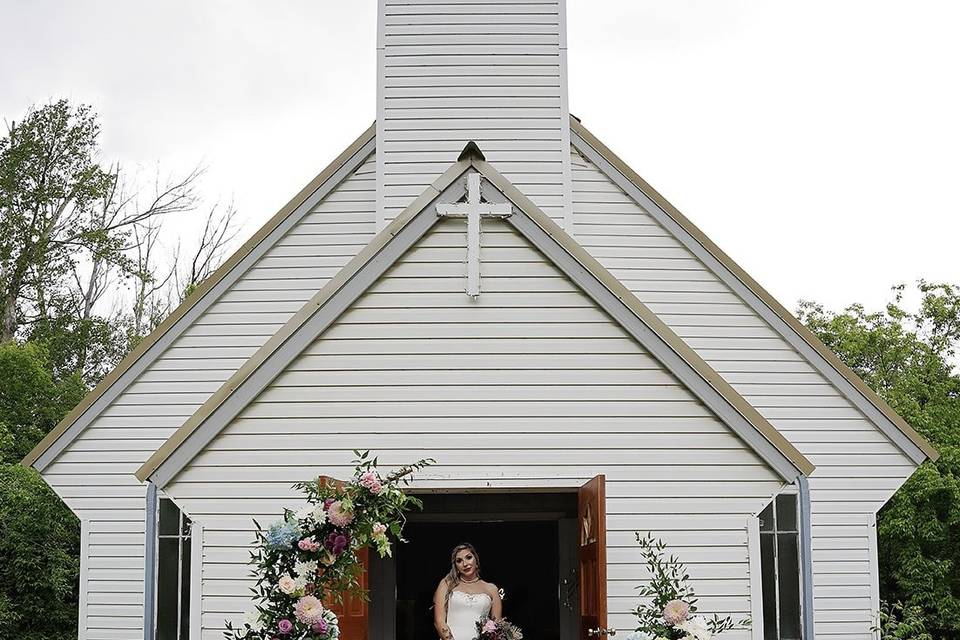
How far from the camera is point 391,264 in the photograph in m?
10.1

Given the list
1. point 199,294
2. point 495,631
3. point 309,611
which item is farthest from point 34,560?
point 309,611

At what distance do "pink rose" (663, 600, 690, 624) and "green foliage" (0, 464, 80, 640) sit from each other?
13295mm

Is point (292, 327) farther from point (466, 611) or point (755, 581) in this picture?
point (755, 581)

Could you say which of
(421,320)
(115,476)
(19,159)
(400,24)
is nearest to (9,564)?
(115,476)

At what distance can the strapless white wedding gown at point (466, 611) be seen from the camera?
36.8ft

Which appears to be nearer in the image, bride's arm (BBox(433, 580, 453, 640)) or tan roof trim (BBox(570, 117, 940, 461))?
bride's arm (BBox(433, 580, 453, 640))

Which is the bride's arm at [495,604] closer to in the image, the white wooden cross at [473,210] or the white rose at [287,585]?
the white rose at [287,585]

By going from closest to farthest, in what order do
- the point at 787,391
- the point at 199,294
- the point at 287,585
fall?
1. the point at 287,585
2. the point at 787,391
3. the point at 199,294

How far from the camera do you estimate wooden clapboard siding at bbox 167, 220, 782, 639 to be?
9.91 m

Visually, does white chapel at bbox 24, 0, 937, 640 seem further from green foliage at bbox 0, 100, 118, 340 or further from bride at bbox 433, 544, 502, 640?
green foliage at bbox 0, 100, 118, 340

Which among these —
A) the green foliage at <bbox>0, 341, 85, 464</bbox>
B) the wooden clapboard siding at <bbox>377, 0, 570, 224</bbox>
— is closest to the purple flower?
the wooden clapboard siding at <bbox>377, 0, 570, 224</bbox>

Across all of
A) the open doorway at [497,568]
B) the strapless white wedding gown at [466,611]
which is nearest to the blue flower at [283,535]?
the strapless white wedding gown at [466,611]

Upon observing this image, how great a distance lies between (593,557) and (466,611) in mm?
1947

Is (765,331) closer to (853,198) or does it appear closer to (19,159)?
(853,198)
